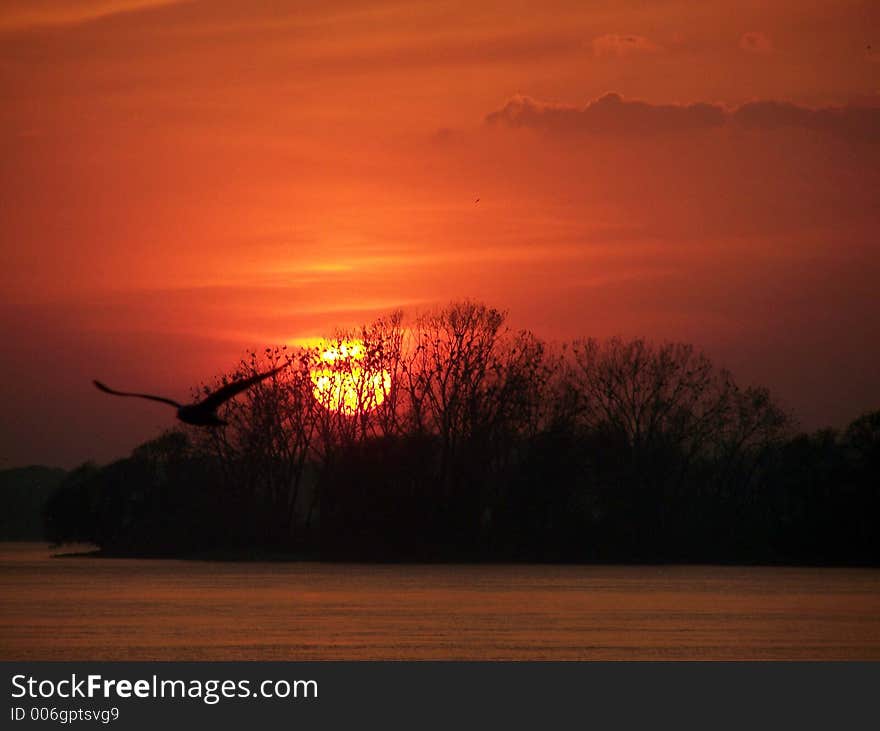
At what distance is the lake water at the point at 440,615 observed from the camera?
4453 centimetres

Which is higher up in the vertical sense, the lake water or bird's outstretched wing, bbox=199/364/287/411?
bird's outstretched wing, bbox=199/364/287/411

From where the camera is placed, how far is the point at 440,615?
57.3 m

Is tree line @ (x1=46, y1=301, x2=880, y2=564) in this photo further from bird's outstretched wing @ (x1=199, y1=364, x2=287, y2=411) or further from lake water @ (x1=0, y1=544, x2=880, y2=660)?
bird's outstretched wing @ (x1=199, y1=364, x2=287, y2=411)

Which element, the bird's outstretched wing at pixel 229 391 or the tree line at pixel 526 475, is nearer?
the bird's outstretched wing at pixel 229 391

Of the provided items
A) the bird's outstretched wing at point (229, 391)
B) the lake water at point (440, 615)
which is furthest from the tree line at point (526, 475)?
the bird's outstretched wing at point (229, 391)

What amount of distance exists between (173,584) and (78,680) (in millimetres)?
44471

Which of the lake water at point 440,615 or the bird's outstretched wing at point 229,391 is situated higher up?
the bird's outstretched wing at point 229,391

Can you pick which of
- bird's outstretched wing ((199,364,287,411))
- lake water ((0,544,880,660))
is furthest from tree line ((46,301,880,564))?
bird's outstretched wing ((199,364,287,411))

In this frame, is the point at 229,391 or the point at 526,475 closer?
the point at 229,391

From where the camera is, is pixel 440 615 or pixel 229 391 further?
pixel 440 615

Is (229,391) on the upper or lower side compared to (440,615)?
upper

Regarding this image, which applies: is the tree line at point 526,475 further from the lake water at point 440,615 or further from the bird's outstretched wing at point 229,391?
the bird's outstretched wing at point 229,391

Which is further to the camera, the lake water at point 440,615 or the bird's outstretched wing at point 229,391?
the lake water at point 440,615

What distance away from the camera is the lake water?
4453 centimetres
